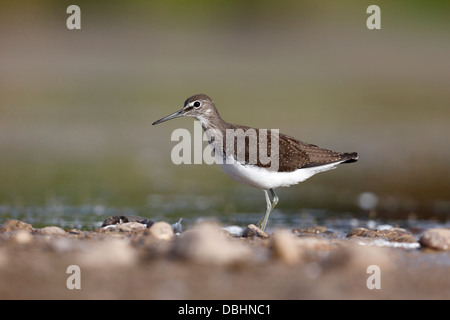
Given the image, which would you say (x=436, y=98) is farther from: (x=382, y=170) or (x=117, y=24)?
(x=117, y=24)

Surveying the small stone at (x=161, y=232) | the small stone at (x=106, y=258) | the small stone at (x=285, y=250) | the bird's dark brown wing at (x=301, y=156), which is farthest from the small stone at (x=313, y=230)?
the small stone at (x=106, y=258)

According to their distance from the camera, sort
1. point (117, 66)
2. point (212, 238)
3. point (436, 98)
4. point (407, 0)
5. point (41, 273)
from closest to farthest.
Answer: point (41, 273), point (212, 238), point (436, 98), point (117, 66), point (407, 0)

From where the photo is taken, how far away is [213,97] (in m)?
25.6

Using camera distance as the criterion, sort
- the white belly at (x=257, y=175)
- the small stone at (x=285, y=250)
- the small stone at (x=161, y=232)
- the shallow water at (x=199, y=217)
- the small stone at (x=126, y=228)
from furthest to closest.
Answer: the shallow water at (x=199, y=217) < the white belly at (x=257, y=175) < the small stone at (x=126, y=228) < the small stone at (x=161, y=232) < the small stone at (x=285, y=250)

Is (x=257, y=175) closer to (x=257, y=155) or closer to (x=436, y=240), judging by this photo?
(x=257, y=155)

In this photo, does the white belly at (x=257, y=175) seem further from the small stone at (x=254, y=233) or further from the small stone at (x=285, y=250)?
the small stone at (x=285, y=250)

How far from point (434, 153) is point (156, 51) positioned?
19812 millimetres

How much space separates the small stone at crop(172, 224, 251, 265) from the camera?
6.15m

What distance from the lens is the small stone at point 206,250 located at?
20.2 ft

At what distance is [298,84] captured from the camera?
30172 millimetres

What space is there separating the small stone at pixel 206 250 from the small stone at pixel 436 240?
92.7 inches

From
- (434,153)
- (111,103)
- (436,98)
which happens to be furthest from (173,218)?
(436,98)

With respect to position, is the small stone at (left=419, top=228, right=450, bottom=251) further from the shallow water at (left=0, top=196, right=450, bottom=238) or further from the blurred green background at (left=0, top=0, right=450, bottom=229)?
the blurred green background at (left=0, top=0, right=450, bottom=229)

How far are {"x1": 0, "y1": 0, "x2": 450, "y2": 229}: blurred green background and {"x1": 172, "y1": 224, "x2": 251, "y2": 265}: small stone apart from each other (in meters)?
4.64
